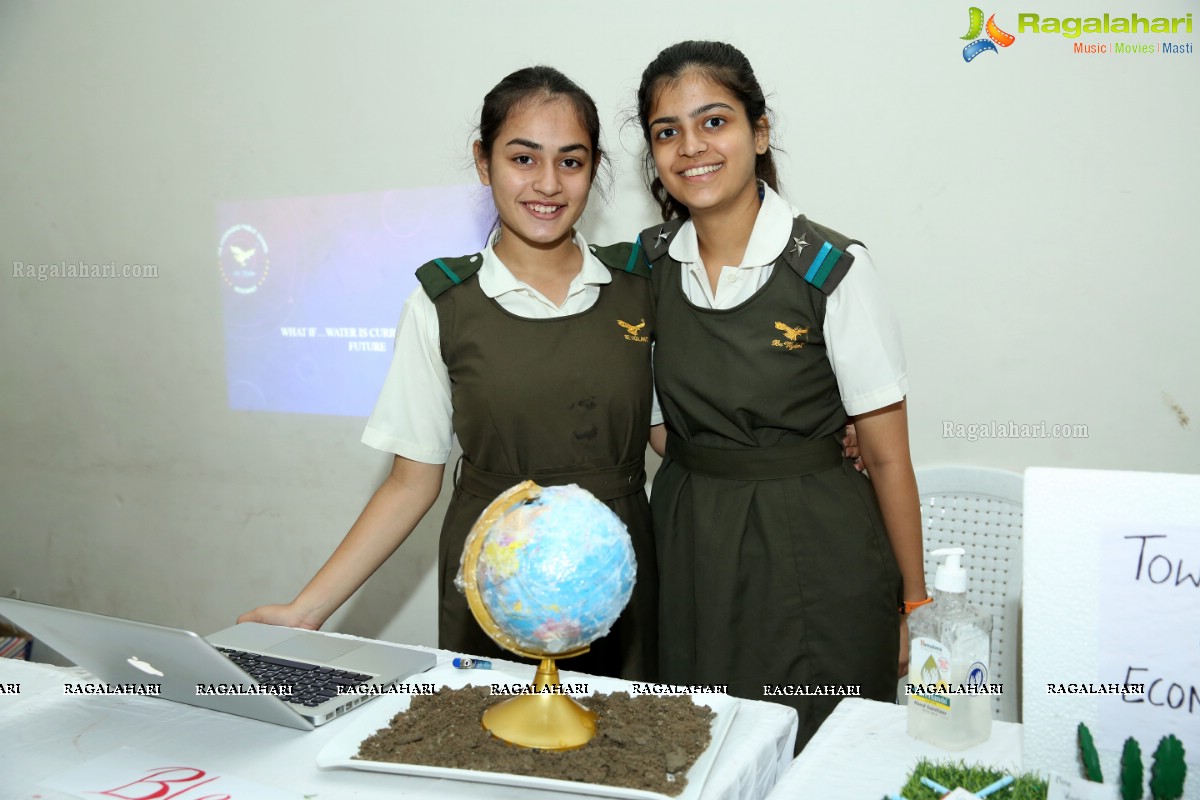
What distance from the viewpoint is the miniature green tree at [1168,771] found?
731mm

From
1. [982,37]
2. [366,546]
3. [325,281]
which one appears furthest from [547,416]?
[325,281]

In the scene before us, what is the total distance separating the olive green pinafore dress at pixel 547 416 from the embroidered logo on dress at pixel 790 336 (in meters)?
0.25

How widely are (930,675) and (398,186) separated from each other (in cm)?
230

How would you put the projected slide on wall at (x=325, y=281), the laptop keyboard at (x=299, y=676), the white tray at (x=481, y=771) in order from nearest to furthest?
1. the white tray at (x=481, y=771)
2. the laptop keyboard at (x=299, y=676)
3. the projected slide on wall at (x=325, y=281)

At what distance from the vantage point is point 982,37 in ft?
6.84

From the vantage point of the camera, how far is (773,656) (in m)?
1.48

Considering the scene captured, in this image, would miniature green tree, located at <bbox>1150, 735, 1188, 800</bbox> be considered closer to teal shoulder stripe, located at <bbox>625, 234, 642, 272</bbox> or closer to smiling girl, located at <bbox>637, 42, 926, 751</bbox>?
smiling girl, located at <bbox>637, 42, 926, 751</bbox>

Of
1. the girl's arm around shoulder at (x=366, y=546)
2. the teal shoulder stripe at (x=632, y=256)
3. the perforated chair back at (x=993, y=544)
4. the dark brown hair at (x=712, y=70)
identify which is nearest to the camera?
the girl's arm around shoulder at (x=366, y=546)

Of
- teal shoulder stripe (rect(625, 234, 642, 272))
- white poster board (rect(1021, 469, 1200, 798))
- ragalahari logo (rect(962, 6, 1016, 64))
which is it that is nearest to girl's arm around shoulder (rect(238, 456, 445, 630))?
teal shoulder stripe (rect(625, 234, 642, 272))

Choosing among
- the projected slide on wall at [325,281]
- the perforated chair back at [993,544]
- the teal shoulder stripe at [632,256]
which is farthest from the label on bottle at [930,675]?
the projected slide on wall at [325,281]

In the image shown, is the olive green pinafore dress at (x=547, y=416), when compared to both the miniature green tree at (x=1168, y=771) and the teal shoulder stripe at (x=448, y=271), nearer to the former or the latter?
the teal shoulder stripe at (x=448, y=271)

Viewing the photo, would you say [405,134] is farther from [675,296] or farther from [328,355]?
[675,296]

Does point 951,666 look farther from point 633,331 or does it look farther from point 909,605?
point 633,331

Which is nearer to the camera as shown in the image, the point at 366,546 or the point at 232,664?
the point at 232,664
